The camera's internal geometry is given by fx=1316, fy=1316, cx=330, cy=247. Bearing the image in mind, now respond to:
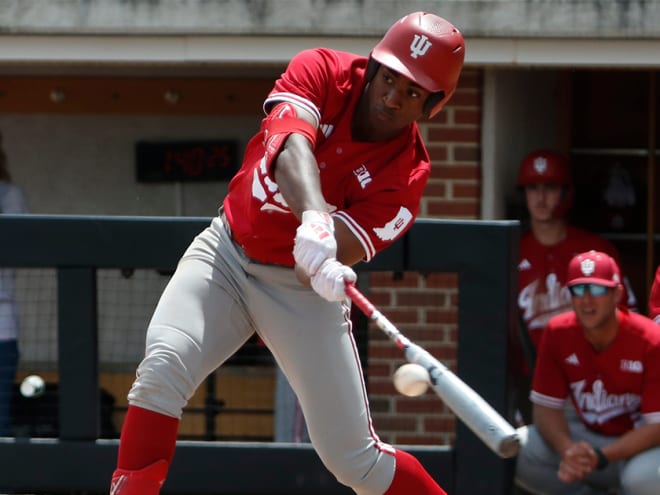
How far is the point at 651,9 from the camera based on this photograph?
5875mm

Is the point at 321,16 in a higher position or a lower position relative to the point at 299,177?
higher

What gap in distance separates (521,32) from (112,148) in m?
2.45

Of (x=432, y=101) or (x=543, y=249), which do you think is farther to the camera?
(x=543, y=249)

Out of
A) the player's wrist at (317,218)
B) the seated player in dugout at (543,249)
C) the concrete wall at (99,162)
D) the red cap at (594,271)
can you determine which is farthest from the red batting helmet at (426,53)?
the concrete wall at (99,162)

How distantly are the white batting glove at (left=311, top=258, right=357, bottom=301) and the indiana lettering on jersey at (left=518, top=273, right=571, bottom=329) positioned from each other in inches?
112

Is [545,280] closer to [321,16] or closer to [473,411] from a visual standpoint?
[321,16]

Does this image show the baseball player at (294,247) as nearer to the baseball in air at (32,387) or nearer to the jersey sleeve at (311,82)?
the jersey sleeve at (311,82)

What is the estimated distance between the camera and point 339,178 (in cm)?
376

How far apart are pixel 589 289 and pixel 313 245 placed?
7.08 feet

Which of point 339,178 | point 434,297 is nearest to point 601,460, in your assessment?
point 434,297

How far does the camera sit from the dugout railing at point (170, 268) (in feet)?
15.7

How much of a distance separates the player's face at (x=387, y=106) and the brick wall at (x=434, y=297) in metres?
1.21

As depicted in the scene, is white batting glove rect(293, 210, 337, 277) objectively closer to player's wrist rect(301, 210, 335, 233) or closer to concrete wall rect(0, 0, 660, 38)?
player's wrist rect(301, 210, 335, 233)

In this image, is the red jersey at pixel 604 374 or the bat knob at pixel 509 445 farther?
the red jersey at pixel 604 374
